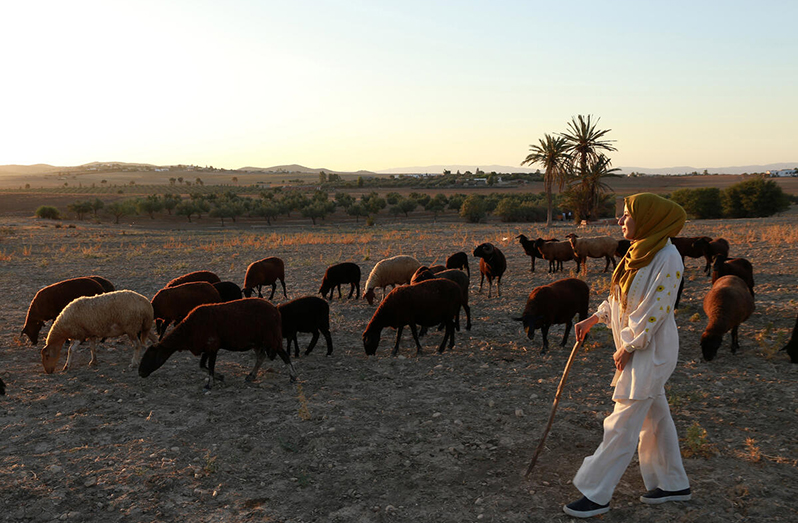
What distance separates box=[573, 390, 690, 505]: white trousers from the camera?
4.18m

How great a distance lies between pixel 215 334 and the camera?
24.8 feet

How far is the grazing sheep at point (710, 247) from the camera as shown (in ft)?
47.3

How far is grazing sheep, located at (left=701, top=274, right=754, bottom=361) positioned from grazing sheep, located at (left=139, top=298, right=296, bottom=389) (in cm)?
684

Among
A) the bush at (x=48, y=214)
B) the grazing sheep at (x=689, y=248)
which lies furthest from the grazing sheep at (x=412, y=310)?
the bush at (x=48, y=214)

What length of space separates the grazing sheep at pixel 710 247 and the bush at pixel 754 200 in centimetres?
3810

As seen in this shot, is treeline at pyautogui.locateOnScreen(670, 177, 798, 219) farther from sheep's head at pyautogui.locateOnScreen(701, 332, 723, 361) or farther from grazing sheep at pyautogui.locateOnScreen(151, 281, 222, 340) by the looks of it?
grazing sheep at pyautogui.locateOnScreen(151, 281, 222, 340)

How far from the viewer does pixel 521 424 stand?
20.6 ft

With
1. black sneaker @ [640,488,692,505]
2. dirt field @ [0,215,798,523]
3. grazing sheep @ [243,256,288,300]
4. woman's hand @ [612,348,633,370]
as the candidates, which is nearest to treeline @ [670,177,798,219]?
dirt field @ [0,215,798,523]

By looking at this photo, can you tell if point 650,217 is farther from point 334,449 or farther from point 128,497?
point 128,497

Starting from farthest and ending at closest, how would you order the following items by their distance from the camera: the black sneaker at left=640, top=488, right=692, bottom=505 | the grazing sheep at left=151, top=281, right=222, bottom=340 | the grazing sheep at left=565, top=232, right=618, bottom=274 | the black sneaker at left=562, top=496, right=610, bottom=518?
the grazing sheep at left=565, top=232, right=618, bottom=274 → the grazing sheep at left=151, top=281, right=222, bottom=340 → the black sneaker at left=640, top=488, right=692, bottom=505 → the black sneaker at left=562, top=496, right=610, bottom=518

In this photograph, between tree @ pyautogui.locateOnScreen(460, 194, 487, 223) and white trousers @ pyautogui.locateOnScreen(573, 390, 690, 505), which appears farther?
tree @ pyautogui.locateOnScreen(460, 194, 487, 223)

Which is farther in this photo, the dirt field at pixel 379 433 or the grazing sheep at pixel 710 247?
the grazing sheep at pixel 710 247

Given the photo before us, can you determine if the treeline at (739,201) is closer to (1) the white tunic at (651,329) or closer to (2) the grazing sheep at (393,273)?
(2) the grazing sheep at (393,273)

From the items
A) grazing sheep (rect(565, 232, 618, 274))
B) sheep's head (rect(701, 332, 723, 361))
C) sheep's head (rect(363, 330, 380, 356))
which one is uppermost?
grazing sheep (rect(565, 232, 618, 274))
